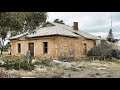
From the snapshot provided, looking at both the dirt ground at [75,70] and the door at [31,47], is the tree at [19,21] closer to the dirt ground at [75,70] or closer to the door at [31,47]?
the door at [31,47]

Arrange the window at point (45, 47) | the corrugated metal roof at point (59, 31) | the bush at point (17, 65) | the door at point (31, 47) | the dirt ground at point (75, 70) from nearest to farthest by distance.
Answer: the dirt ground at point (75, 70)
the bush at point (17, 65)
the corrugated metal roof at point (59, 31)
the door at point (31, 47)
the window at point (45, 47)

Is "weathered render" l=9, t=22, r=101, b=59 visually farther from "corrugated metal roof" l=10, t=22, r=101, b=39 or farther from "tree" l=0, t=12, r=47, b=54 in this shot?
"tree" l=0, t=12, r=47, b=54

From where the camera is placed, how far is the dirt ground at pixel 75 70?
5879 mm

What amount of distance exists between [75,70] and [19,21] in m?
1.81

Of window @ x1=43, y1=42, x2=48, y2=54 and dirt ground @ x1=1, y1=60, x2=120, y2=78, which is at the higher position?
window @ x1=43, y1=42, x2=48, y2=54

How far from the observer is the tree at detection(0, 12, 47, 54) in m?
5.92

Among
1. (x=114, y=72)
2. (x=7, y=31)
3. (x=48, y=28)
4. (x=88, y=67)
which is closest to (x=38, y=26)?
(x=48, y=28)

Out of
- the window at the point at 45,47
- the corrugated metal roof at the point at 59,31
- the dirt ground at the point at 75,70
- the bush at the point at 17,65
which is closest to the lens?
the dirt ground at the point at 75,70

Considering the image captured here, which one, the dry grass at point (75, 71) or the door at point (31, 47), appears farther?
the door at point (31, 47)

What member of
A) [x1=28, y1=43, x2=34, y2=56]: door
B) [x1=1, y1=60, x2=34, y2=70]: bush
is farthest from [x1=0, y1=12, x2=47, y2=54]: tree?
[x1=1, y1=60, x2=34, y2=70]: bush

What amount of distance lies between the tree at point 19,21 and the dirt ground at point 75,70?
3.27ft

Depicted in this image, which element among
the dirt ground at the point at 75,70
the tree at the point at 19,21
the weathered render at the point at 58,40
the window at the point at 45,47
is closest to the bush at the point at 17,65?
the dirt ground at the point at 75,70

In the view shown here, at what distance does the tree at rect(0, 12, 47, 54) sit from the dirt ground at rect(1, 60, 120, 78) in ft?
3.27

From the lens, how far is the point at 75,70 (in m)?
6.15
